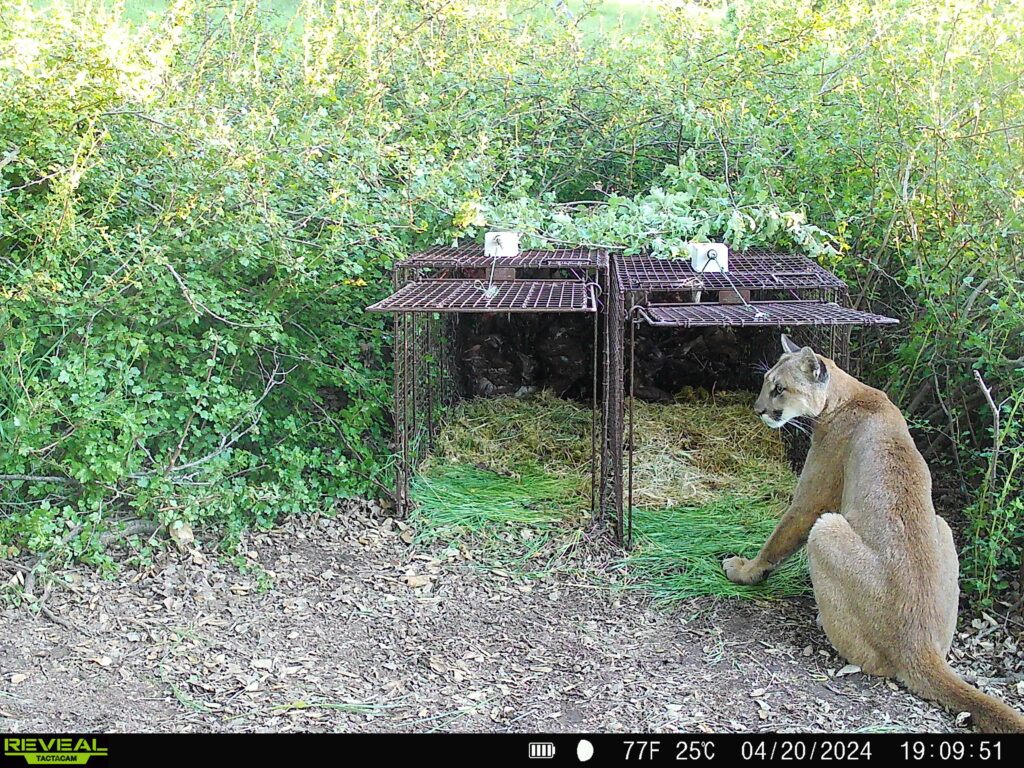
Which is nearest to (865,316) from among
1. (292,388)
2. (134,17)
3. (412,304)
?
(412,304)

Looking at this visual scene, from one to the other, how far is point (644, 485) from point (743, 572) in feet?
4.08

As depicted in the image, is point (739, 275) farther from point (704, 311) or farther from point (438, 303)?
point (438, 303)

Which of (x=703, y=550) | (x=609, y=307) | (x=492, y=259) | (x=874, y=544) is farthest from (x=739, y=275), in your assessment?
(x=874, y=544)

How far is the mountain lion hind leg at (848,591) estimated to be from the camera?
4219mm

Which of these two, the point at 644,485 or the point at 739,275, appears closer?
the point at 739,275

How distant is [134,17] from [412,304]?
5.12 metres

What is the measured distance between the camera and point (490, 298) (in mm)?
5305
